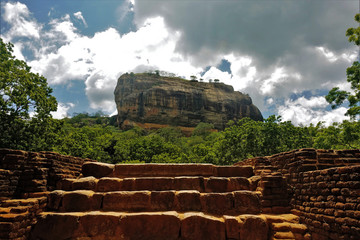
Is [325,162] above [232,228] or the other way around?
above

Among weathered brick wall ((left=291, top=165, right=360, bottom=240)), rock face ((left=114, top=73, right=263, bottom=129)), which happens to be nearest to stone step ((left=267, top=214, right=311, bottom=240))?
weathered brick wall ((left=291, top=165, right=360, bottom=240))

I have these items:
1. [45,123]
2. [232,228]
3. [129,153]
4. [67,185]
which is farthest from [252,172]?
[129,153]

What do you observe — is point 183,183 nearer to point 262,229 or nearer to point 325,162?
point 262,229

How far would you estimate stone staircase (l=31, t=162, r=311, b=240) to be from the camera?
12.2ft

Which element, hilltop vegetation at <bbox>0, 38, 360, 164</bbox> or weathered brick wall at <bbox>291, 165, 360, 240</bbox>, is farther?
hilltop vegetation at <bbox>0, 38, 360, 164</bbox>

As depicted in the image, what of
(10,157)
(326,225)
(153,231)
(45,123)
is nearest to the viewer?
(326,225)

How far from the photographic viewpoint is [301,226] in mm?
3836

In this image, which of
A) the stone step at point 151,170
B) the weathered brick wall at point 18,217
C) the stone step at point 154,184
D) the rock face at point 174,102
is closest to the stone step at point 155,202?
the stone step at point 154,184

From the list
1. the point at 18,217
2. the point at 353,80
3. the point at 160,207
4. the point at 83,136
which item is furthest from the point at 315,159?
the point at 83,136

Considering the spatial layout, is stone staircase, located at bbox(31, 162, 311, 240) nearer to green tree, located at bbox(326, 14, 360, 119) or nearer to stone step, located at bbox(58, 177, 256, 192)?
stone step, located at bbox(58, 177, 256, 192)

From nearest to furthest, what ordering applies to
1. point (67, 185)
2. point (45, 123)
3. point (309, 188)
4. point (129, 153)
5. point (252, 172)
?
point (309, 188) → point (67, 185) → point (252, 172) → point (45, 123) → point (129, 153)

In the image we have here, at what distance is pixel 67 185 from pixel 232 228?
3766 mm

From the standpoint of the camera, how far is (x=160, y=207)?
418cm

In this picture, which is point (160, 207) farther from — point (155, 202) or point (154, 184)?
point (154, 184)
